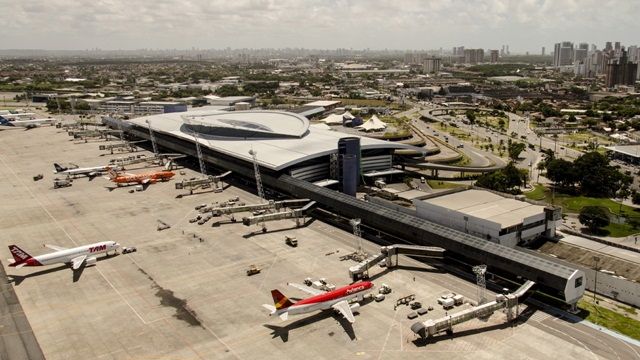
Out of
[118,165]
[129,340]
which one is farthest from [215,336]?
[118,165]

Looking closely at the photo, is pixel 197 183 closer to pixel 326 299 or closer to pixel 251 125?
pixel 251 125

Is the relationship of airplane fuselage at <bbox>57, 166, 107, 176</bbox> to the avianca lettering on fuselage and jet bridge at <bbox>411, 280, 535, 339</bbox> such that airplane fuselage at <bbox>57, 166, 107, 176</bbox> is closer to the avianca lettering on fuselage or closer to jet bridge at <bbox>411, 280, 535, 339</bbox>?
the avianca lettering on fuselage

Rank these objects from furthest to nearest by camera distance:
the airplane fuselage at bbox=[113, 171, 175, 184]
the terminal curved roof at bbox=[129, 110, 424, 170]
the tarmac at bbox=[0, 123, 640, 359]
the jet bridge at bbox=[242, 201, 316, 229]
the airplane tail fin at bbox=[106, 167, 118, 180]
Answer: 1. the airplane tail fin at bbox=[106, 167, 118, 180]
2. the airplane fuselage at bbox=[113, 171, 175, 184]
3. the terminal curved roof at bbox=[129, 110, 424, 170]
4. the jet bridge at bbox=[242, 201, 316, 229]
5. the tarmac at bbox=[0, 123, 640, 359]

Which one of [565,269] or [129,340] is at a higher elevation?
[565,269]

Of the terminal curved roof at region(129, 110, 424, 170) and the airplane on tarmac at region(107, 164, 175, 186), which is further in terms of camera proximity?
the airplane on tarmac at region(107, 164, 175, 186)

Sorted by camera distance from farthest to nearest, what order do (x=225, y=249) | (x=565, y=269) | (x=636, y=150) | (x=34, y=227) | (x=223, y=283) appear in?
(x=636, y=150)
(x=34, y=227)
(x=225, y=249)
(x=223, y=283)
(x=565, y=269)

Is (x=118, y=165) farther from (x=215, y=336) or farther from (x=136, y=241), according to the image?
(x=215, y=336)

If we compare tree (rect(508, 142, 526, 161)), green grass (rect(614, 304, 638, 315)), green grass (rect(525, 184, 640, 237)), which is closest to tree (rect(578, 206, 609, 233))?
green grass (rect(525, 184, 640, 237))
